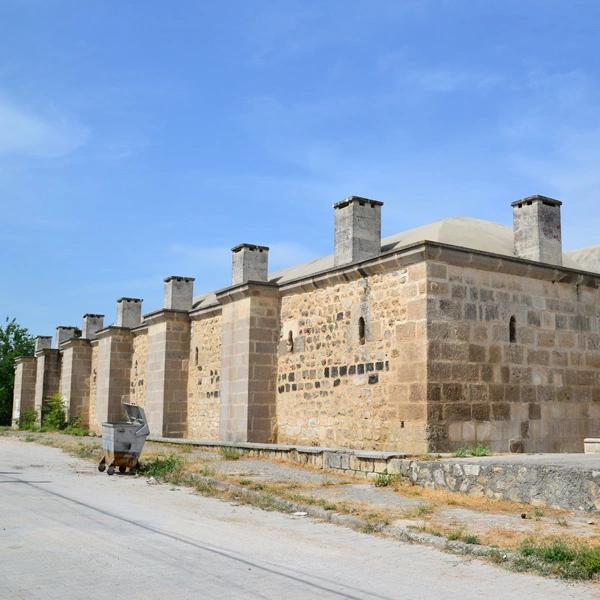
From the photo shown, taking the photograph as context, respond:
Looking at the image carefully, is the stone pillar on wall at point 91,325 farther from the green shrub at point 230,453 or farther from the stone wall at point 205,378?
the green shrub at point 230,453

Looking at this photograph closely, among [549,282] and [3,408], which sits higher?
[549,282]

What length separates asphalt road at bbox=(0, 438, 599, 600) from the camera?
4.50 m

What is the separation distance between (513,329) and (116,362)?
48.5 feet

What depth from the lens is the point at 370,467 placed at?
10039 millimetres

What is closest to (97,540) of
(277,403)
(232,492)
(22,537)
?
(22,537)

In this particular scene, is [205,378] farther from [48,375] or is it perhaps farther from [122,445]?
[48,375]

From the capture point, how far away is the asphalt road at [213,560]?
4.50 metres

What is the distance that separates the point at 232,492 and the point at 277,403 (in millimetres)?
6086

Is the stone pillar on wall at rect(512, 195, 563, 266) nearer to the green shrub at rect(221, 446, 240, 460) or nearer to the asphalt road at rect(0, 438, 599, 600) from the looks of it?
the green shrub at rect(221, 446, 240, 460)

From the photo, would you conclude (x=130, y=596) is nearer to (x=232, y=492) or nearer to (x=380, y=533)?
(x=380, y=533)

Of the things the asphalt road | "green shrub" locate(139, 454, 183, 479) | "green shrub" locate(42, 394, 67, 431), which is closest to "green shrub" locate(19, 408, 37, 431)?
"green shrub" locate(42, 394, 67, 431)

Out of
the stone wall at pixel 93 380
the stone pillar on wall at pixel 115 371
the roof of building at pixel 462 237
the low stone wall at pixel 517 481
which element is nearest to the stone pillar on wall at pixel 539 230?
the roof of building at pixel 462 237

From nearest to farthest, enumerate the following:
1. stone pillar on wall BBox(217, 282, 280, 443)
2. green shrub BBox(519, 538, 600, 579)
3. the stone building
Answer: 1. green shrub BBox(519, 538, 600, 579)
2. the stone building
3. stone pillar on wall BBox(217, 282, 280, 443)

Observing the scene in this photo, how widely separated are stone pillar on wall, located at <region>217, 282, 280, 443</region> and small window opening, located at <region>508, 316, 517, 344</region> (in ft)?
16.9
